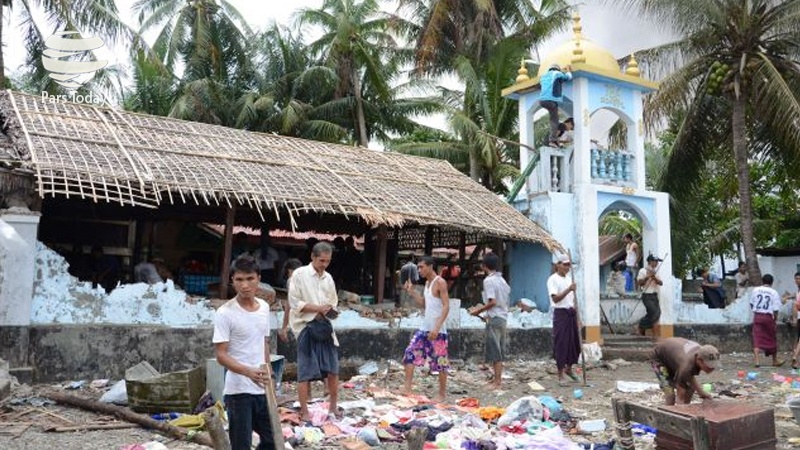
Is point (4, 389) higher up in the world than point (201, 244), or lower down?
lower down

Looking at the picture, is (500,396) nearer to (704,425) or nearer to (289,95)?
(704,425)

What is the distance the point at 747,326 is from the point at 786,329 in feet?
3.13

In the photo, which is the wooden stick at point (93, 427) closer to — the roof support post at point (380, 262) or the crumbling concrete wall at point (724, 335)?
the roof support post at point (380, 262)

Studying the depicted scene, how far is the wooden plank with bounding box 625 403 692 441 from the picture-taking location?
4.42 metres

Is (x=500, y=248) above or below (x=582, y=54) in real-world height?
below

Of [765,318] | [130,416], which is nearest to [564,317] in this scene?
[765,318]

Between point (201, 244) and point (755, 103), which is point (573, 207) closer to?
point (755, 103)

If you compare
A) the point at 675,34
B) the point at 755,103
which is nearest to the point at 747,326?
the point at 755,103

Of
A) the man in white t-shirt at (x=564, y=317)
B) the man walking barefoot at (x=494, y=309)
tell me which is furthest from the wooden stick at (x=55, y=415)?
the man in white t-shirt at (x=564, y=317)

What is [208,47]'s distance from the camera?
22.7 meters

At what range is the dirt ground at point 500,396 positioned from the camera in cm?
564

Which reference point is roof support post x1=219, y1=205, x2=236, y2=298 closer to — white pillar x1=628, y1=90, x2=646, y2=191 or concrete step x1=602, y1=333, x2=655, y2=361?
concrete step x1=602, y1=333, x2=655, y2=361

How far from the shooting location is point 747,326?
1445 cm

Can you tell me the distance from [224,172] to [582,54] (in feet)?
23.7
